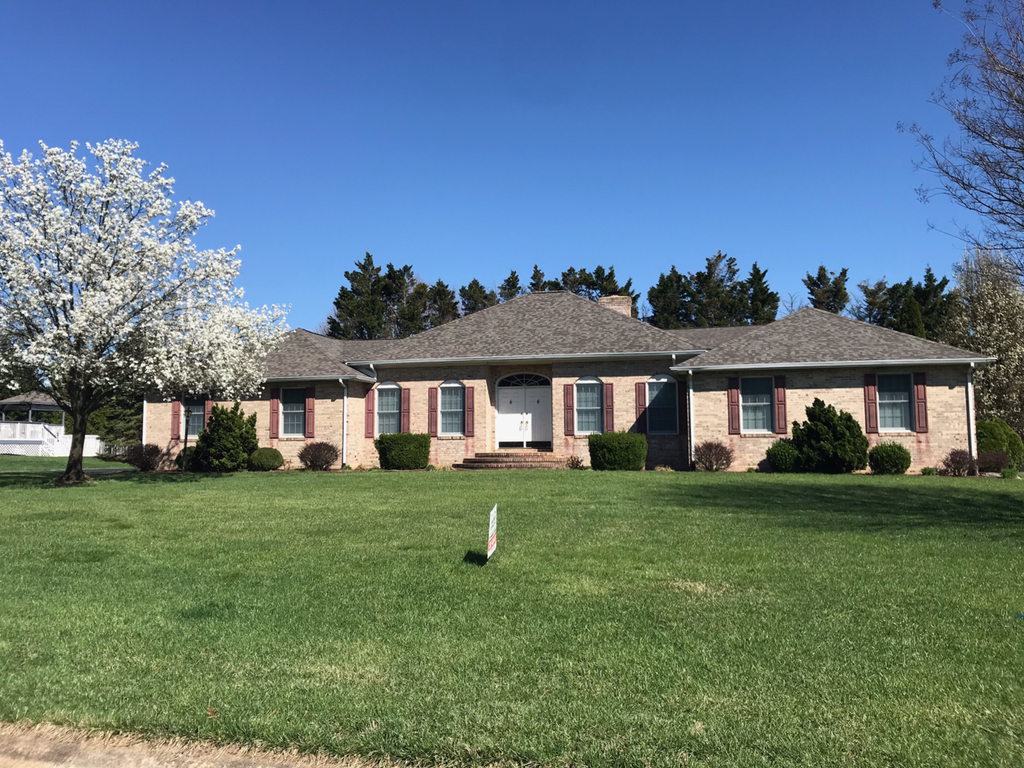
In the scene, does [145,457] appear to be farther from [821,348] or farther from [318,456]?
[821,348]

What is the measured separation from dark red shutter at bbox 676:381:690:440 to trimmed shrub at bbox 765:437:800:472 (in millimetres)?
2416

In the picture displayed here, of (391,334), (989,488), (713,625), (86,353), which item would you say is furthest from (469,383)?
(391,334)

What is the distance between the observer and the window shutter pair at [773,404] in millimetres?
20781

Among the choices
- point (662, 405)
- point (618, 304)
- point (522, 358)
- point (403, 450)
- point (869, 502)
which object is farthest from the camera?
point (618, 304)

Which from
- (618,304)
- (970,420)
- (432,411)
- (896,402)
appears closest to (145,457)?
(432,411)

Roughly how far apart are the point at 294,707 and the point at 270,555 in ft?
14.3

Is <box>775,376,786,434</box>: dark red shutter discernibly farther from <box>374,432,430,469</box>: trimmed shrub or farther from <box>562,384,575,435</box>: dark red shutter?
<box>374,432,430,469</box>: trimmed shrub

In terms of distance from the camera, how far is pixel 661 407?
71.7ft

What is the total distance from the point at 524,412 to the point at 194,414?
432 inches

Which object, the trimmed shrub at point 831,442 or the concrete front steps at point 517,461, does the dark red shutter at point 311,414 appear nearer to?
the concrete front steps at point 517,461

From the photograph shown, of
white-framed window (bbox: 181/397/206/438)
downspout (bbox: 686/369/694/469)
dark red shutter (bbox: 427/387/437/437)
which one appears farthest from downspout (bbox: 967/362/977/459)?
white-framed window (bbox: 181/397/206/438)

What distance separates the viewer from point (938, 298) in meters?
41.5

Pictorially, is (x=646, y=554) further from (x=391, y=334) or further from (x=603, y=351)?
(x=391, y=334)

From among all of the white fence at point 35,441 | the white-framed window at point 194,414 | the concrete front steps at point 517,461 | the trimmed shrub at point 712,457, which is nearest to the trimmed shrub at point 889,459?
the trimmed shrub at point 712,457
